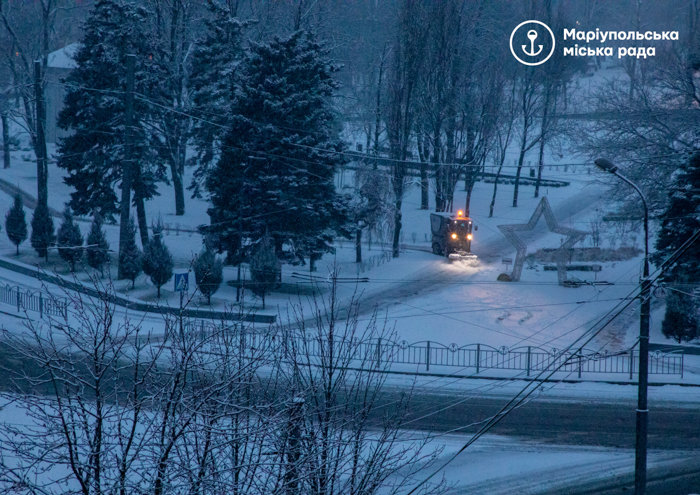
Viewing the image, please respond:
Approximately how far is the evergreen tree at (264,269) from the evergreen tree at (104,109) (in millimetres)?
9003

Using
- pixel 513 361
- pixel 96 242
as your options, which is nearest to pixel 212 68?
pixel 96 242

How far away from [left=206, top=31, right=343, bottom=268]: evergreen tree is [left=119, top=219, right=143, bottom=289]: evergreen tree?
10.5ft

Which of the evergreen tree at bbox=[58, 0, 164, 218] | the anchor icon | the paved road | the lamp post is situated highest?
the anchor icon

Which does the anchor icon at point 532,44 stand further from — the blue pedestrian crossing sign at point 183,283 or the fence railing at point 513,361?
the blue pedestrian crossing sign at point 183,283

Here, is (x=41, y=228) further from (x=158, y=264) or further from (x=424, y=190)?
(x=424, y=190)

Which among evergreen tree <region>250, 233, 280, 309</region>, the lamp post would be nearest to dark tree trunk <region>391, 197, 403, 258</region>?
evergreen tree <region>250, 233, 280, 309</region>

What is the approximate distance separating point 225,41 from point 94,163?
30.1 ft

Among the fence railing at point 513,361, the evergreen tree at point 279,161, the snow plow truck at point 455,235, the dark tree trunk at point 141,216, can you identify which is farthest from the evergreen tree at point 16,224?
the snow plow truck at point 455,235

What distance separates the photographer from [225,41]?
39594mm

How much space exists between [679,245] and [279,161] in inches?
585

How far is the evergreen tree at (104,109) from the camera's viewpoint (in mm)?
34406

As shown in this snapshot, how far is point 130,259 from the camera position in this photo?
95.9 feet

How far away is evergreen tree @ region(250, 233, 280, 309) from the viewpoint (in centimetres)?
2808

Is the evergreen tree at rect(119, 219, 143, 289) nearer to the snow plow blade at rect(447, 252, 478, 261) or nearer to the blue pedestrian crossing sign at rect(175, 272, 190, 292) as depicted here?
the blue pedestrian crossing sign at rect(175, 272, 190, 292)
